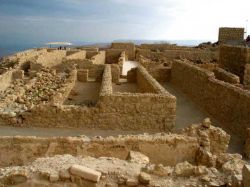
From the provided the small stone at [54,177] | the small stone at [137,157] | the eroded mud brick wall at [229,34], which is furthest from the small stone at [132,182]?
the eroded mud brick wall at [229,34]

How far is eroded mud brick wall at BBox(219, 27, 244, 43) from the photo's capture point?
3416 cm

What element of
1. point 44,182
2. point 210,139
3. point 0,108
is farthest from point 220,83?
point 44,182

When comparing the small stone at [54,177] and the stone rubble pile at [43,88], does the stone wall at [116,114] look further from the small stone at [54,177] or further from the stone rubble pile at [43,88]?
the small stone at [54,177]

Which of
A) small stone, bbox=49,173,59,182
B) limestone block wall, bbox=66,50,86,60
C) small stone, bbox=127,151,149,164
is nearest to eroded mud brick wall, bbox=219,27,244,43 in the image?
limestone block wall, bbox=66,50,86,60

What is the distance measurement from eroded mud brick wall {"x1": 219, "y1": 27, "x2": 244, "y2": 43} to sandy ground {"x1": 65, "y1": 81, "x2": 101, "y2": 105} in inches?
771

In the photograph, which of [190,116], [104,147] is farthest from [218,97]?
[104,147]

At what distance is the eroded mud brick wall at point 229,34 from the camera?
112ft

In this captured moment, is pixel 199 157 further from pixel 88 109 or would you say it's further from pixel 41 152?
pixel 88 109

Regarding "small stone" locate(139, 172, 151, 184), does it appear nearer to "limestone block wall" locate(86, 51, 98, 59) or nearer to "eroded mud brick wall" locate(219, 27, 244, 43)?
"limestone block wall" locate(86, 51, 98, 59)

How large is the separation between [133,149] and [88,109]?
3.67 metres

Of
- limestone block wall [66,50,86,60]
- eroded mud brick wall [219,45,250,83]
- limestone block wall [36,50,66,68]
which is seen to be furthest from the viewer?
limestone block wall [66,50,86,60]

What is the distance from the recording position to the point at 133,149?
7570 mm

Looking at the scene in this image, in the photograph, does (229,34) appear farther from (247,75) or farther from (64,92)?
(64,92)

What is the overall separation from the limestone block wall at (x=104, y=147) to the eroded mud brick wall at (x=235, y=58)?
1139 centimetres
